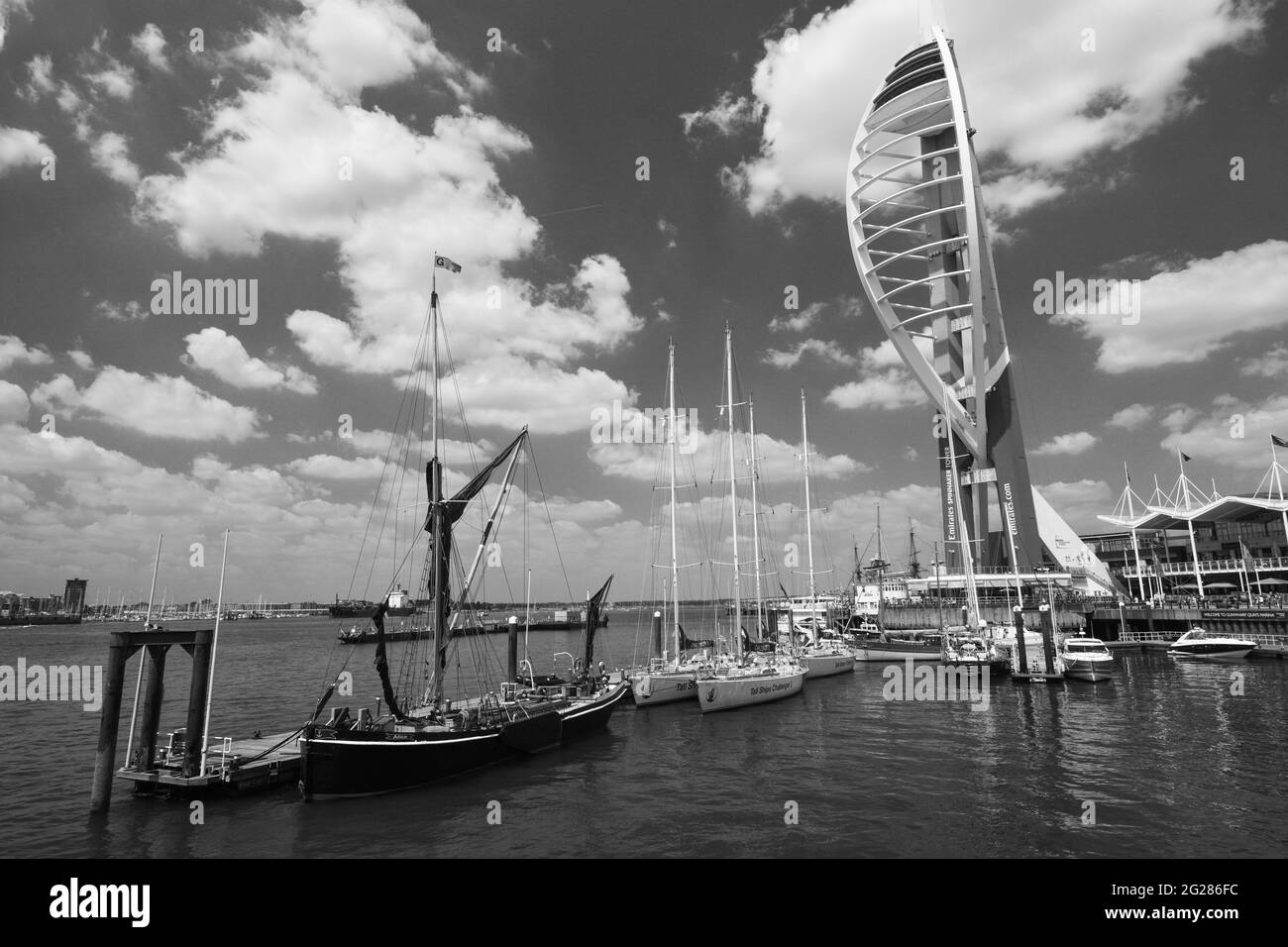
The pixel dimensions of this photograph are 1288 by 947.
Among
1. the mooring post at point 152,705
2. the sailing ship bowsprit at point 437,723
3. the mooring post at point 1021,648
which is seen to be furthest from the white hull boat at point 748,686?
the mooring post at point 152,705

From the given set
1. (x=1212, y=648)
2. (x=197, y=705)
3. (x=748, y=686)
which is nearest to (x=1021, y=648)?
(x=748, y=686)

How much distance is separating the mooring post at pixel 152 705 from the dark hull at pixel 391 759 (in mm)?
5671

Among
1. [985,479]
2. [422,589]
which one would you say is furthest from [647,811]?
[985,479]

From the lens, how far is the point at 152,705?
865 inches

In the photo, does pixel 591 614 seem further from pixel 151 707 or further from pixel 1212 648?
pixel 1212 648

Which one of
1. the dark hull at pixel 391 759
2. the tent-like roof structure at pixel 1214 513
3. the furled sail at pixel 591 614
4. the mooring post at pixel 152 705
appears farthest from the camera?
the tent-like roof structure at pixel 1214 513

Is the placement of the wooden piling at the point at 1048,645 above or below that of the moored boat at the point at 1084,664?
above

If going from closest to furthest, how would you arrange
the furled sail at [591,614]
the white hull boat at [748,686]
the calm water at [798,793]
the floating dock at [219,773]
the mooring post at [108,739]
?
1. the calm water at [798,793]
2. the mooring post at [108,739]
3. the floating dock at [219,773]
4. the white hull boat at [748,686]
5. the furled sail at [591,614]

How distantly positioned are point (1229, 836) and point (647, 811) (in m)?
15.6

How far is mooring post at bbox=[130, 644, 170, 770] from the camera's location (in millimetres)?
21875

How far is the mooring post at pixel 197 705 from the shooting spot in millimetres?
21578

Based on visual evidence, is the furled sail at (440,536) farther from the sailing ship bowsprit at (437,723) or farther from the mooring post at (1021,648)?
the mooring post at (1021,648)

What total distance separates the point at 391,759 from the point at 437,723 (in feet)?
8.79
